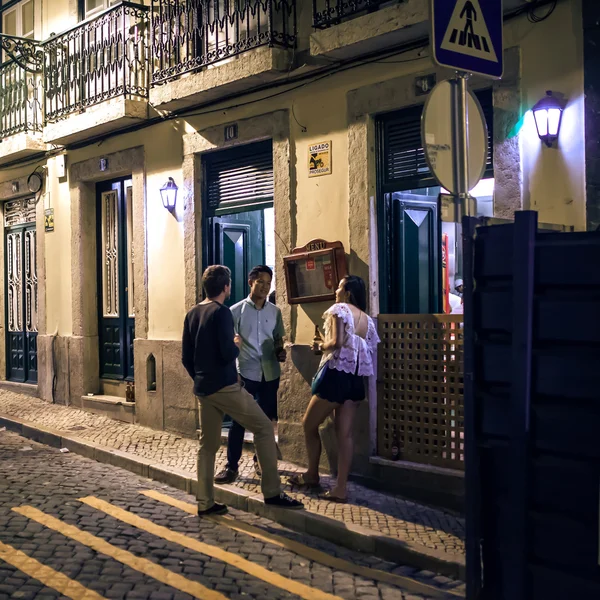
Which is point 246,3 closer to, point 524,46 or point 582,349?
point 524,46

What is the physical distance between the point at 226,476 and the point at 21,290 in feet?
26.2

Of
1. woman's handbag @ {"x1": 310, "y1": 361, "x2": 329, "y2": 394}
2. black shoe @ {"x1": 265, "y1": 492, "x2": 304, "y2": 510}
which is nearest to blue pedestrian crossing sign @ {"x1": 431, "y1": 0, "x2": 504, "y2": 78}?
woman's handbag @ {"x1": 310, "y1": 361, "x2": 329, "y2": 394}

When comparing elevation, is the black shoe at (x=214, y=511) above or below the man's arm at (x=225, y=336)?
below

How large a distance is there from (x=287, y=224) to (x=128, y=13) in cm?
412

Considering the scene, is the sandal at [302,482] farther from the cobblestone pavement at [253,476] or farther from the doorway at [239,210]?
the doorway at [239,210]

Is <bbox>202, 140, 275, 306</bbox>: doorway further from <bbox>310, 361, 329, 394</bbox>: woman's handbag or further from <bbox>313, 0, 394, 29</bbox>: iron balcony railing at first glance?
<bbox>310, 361, 329, 394</bbox>: woman's handbag

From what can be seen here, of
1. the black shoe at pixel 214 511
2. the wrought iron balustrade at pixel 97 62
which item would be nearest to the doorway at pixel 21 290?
the wrought iron balustrade at pixel 97 62

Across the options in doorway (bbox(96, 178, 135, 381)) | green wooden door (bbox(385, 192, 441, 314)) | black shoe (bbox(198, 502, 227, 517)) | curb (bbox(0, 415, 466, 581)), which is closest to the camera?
curb (bbox(0, 415, 466, 581))

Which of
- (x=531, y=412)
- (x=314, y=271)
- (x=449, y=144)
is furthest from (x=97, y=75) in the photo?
(x=531, y=412)

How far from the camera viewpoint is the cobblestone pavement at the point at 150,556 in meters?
4.74

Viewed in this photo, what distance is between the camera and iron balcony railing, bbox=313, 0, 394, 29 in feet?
23.5

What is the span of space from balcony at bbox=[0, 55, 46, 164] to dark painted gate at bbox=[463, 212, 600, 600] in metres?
10.8

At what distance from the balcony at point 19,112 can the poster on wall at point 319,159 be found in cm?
605

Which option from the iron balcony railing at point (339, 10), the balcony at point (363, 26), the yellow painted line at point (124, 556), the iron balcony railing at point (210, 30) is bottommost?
the yellow painted line at point (124, 556)
